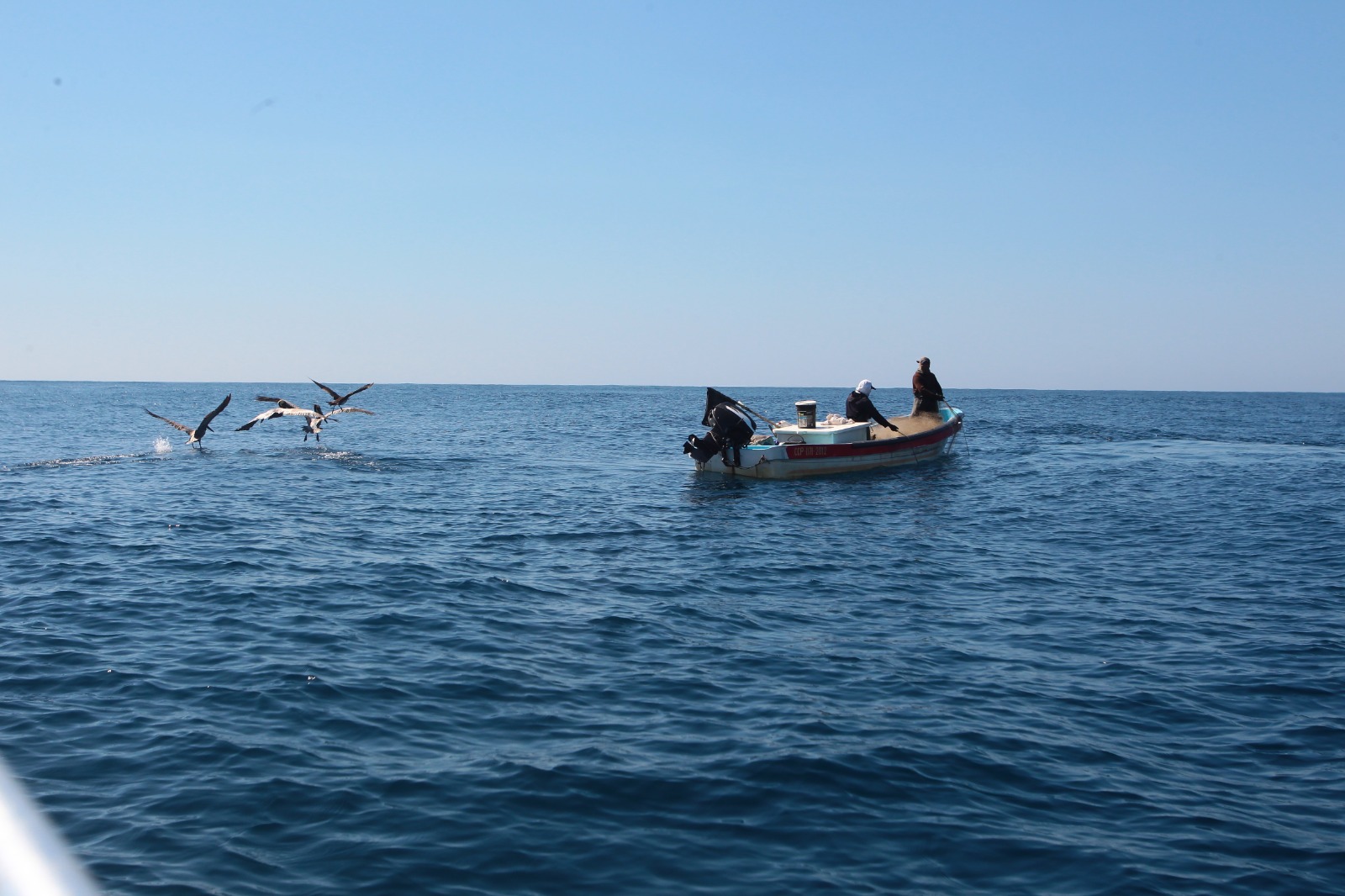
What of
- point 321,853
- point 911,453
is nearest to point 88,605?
point 321,853

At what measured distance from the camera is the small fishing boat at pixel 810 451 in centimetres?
2859

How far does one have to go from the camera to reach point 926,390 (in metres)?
34.2

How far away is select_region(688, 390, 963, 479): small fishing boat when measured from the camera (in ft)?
93.8

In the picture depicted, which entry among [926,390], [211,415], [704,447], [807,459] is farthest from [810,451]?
[211,415]

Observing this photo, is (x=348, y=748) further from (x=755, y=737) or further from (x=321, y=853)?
(x=755, y=737)

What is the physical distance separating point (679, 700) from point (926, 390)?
1041 inches

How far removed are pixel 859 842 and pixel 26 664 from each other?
9.26 meters

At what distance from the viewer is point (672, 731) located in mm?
8852

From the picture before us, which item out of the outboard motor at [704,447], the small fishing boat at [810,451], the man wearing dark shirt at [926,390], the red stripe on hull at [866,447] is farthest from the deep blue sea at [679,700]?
the man wearing dark shirt at [926,390]

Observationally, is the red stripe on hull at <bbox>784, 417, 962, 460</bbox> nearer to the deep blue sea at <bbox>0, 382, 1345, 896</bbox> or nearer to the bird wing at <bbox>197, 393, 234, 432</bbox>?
the deep blue sea at <bbox>0, 382, 1345, 896</bbox>

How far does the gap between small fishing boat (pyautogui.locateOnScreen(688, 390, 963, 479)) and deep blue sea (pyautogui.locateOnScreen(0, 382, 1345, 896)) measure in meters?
6.26

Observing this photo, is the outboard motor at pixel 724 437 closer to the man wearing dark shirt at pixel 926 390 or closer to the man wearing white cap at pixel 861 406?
the man wearing white cap at pixel 861 406

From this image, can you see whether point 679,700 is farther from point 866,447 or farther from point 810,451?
point 866,447

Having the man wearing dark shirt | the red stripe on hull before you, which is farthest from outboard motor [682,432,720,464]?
the man wearing dark shirt
